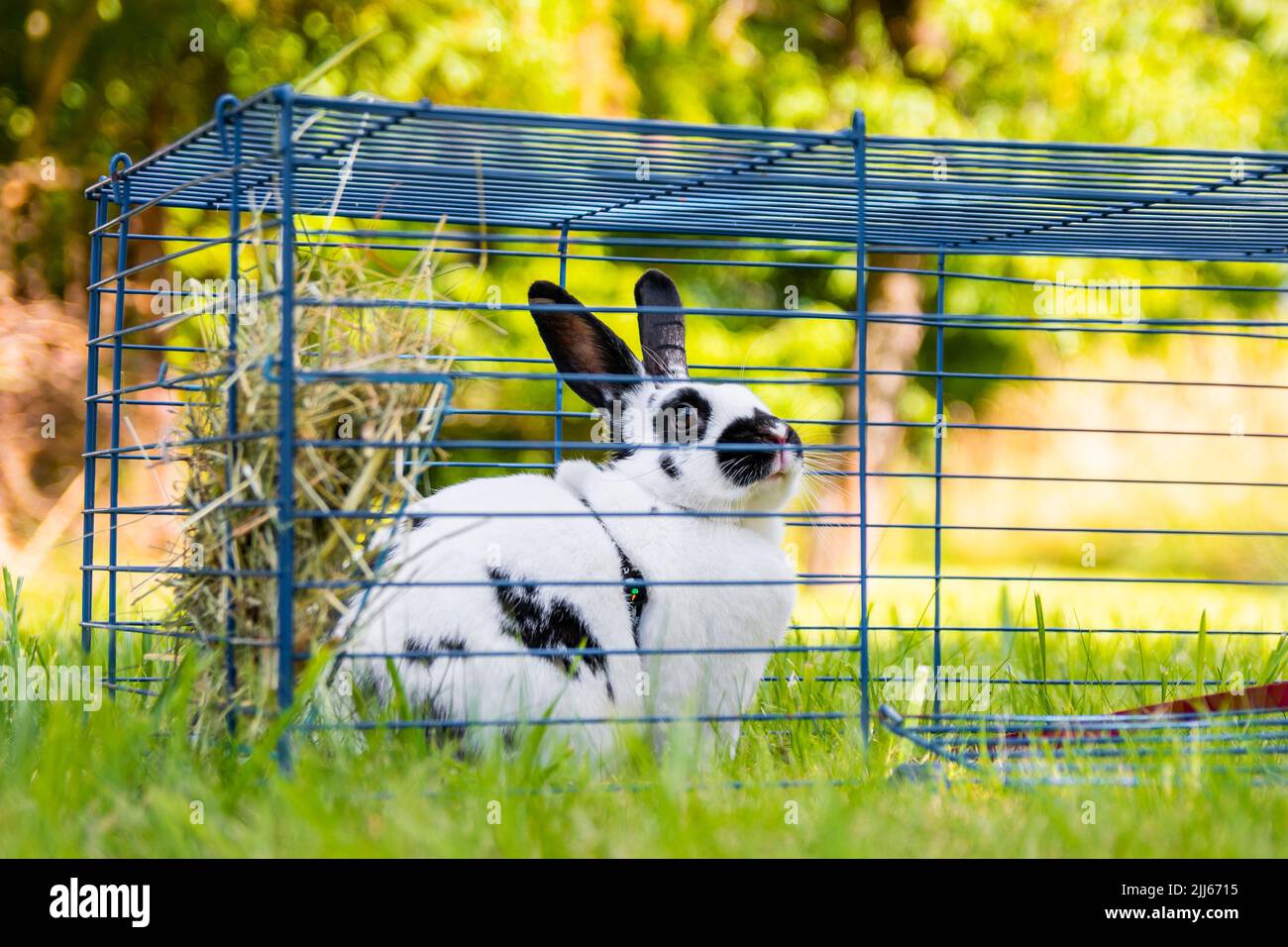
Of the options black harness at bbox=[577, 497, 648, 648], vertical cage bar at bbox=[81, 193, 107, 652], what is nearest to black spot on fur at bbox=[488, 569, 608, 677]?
black harness at bbox=[577, 497, 648, 648]

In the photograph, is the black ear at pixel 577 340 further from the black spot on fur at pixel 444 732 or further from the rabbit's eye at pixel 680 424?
the black spot on fur at pixel 444 732

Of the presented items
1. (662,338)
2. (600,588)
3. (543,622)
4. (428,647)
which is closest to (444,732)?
(428,647)

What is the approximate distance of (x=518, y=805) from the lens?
2.18m

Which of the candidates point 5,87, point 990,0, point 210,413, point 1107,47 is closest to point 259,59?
point 5,87

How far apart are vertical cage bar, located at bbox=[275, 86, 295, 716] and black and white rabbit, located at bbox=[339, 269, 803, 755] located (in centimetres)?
16

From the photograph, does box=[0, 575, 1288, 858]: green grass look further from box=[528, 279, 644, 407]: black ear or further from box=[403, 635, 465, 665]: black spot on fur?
box=[528, 279, 644, 407]: black ear

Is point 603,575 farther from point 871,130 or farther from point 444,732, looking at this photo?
point 871,130

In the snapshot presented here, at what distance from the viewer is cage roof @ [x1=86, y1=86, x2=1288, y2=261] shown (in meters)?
2.67

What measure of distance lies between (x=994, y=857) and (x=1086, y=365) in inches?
426

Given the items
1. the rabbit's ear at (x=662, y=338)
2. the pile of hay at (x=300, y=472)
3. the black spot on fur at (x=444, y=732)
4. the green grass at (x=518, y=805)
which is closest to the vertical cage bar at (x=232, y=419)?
the pile of hay at (x=300, y=472)

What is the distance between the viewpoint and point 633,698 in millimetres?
2984
